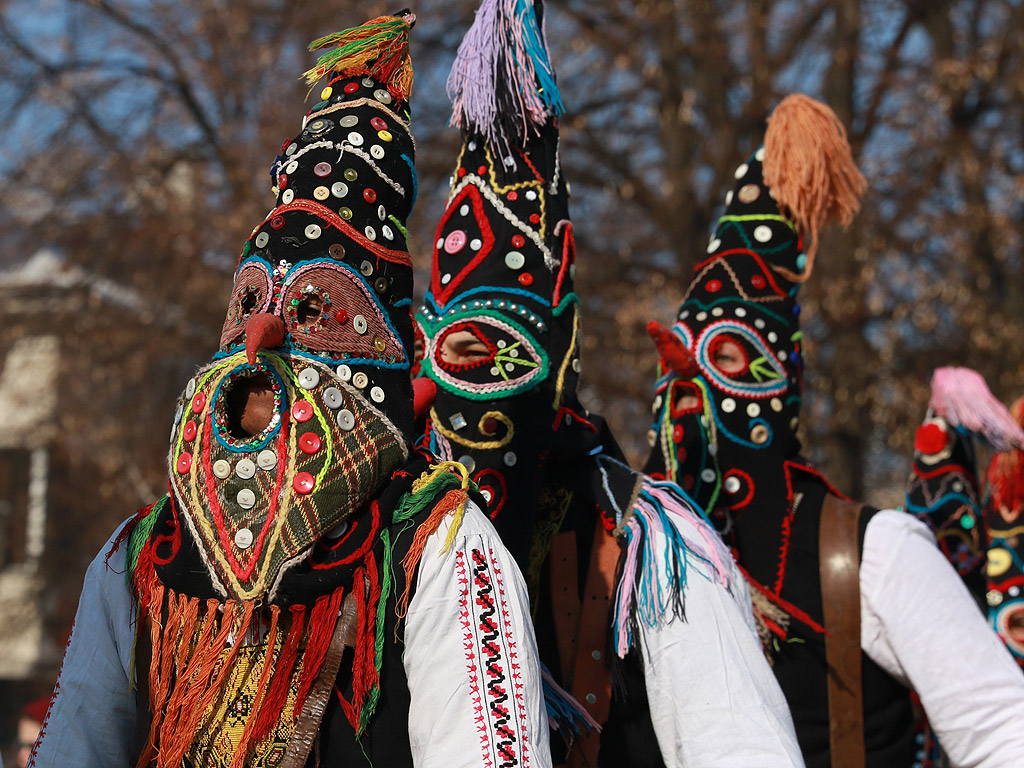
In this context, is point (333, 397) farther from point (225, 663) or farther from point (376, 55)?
point (376, 55)

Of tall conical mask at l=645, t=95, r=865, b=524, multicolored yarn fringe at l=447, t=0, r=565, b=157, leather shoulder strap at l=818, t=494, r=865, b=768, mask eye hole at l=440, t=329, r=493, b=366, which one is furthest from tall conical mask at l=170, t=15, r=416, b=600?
leather shoulder strap at l=818, t=494, r=865, b=768

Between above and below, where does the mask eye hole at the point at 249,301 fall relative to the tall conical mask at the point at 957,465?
above

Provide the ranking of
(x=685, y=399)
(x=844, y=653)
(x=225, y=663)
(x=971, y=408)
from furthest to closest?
(x=971, y=408) → (x=685, y=399) → (x=844, y=653) → (x=225, y=663)

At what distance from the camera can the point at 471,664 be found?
174 cm

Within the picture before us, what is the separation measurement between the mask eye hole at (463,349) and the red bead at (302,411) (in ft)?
2.49

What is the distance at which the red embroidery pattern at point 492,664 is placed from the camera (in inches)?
67.0

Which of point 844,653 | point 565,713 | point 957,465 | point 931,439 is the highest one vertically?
point 931,439

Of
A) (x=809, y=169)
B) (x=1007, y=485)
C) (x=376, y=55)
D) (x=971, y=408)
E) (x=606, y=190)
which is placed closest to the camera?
(x=376, y=55)

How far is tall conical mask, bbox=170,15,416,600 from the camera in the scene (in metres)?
1.81

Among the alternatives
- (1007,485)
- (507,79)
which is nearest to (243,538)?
(507,79)

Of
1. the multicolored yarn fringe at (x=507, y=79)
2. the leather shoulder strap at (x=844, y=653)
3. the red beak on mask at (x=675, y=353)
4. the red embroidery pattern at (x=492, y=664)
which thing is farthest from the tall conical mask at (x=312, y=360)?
the leather shoulder strap at (x=844, y=653)

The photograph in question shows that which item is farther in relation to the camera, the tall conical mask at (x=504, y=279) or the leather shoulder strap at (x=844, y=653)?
the leather shoulder strap at (x=844, y=653)

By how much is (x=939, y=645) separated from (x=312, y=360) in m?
1.95

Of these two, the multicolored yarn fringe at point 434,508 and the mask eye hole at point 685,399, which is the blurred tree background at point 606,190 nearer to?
the mask eye hole at point 685,399
